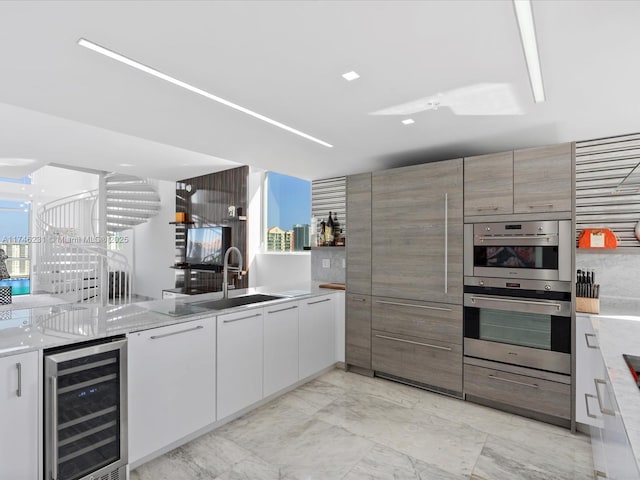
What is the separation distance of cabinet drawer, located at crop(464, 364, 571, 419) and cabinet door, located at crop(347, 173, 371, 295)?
3.95 ft

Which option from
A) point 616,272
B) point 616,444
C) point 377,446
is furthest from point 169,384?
point 616,272

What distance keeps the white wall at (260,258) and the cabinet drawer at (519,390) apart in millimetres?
2710

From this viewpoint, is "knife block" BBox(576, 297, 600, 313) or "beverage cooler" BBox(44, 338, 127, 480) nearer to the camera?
"beverage cooler" BBox(44, 338, 127, 480)

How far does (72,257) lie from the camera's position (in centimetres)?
554

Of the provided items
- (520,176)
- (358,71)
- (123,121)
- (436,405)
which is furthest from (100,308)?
(520,176)

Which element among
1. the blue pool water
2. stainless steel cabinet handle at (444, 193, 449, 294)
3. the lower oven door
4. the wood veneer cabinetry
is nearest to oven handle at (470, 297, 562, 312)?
the lower oven door

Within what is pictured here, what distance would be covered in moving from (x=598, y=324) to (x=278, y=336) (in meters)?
2.31

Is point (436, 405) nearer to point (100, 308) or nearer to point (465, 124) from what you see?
point (465, 124)

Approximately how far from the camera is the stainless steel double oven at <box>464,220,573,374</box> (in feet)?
8.24

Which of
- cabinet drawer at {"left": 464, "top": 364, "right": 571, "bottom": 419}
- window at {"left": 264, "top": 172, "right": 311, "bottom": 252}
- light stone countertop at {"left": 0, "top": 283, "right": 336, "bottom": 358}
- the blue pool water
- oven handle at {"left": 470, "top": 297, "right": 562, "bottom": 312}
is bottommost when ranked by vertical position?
cabinet drawer at {"left": 464, "top": 364, "right": 571, "bottom": 419}

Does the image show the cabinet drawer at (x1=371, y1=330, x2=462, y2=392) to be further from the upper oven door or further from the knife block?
the knife block

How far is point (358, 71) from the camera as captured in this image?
68.5 inches

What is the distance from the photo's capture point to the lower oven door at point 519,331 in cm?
251

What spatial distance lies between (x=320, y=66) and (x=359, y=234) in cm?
208
